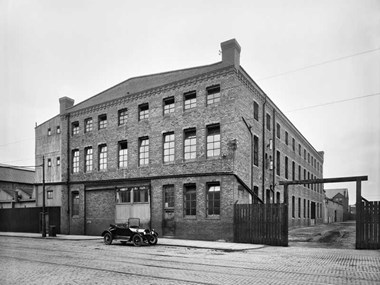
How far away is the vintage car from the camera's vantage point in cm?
1798

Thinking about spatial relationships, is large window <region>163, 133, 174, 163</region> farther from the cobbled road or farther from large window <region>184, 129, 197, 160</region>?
the cobbled road

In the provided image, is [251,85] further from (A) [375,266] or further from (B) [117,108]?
(A) [375,266]

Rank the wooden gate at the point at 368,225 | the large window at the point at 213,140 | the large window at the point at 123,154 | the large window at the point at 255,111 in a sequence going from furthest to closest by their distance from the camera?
the large window at the point at 123,154 < the large window at the point at 255,111 < the large window at the point at 213,140 < the wooden gate at the point at 368,225

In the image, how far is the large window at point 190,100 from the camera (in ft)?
73.0

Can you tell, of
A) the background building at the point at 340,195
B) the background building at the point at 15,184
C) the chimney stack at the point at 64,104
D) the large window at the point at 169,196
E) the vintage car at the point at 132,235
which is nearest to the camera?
the vintage car at the point at 132,235

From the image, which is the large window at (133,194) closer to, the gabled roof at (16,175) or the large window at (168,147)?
the large window at (168,147)

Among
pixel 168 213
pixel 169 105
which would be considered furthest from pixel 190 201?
pixel 169 105

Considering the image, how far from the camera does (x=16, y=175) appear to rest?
4625cm

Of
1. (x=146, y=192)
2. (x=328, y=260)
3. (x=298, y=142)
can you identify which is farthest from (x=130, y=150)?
(x=298, y=142)

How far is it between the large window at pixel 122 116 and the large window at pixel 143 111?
147 centimetres

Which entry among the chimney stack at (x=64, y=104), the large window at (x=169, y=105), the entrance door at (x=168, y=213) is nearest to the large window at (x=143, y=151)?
the large window at (x=169, y=105)

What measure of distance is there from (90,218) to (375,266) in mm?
20675

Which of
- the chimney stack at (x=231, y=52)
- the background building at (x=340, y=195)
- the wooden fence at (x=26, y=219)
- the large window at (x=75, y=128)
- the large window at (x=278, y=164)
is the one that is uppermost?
the chimney stack at (x=231, y=52)

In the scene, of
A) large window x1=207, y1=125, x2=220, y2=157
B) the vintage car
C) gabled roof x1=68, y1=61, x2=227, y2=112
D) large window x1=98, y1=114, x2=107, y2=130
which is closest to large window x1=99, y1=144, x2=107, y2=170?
large window x1=98, y1=114, x2=107, y2=130
